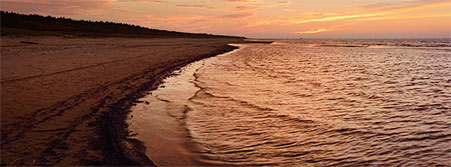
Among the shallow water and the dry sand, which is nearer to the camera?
the dry sand

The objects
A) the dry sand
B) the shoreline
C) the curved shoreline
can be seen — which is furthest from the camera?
the shoreline

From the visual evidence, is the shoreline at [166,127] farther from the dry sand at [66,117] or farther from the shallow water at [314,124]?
the dry sand at [66,117]

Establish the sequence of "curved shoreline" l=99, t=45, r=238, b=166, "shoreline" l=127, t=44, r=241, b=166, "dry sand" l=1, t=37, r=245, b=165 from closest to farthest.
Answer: "dry sand" l=1, t=37, r=245, b=165 → "curved shoreline" l=99, t=45, r=238, b=166 → "shoreline" l=127, t=44, r=241, b=166

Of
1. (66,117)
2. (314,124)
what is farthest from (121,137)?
(314,124)

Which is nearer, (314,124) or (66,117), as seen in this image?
(66,117)

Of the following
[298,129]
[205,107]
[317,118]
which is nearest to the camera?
[298,129]

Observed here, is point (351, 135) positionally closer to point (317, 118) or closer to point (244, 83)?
point (317, 118)

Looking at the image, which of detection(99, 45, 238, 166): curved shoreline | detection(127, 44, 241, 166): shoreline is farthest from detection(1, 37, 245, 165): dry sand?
detection(127, 44, 241, 166): shoreline

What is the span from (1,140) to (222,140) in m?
3.63

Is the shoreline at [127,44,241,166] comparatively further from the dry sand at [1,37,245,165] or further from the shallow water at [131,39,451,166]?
the dry sand at [1,37,245,165]

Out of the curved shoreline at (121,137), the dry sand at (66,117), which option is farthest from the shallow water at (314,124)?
the dry sand at (66,117)

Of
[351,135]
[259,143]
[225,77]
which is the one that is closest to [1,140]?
[259,143]

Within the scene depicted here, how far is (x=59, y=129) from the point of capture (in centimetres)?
543

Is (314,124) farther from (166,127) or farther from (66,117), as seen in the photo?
(66,117)
